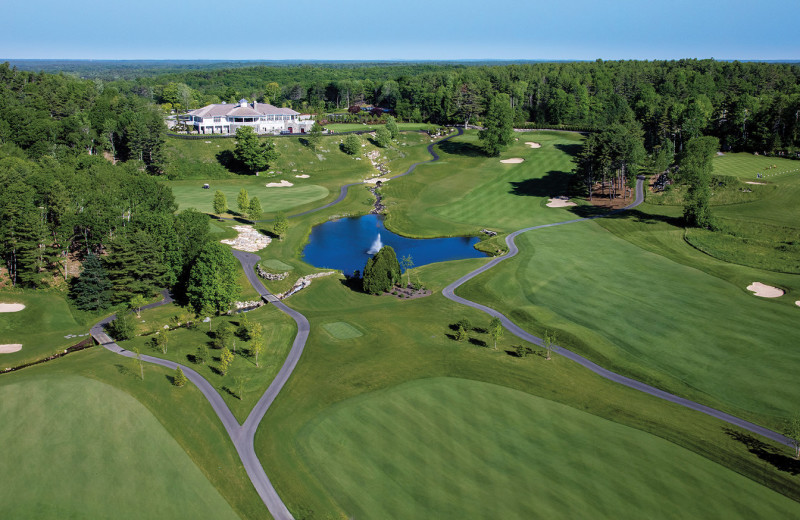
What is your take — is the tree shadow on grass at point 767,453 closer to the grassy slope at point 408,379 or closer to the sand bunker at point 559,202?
the grassy slope at point 408,379

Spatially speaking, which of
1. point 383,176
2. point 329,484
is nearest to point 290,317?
point 329,484

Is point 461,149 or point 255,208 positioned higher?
point 461,149

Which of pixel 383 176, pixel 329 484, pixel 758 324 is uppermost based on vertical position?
pixel 383 176

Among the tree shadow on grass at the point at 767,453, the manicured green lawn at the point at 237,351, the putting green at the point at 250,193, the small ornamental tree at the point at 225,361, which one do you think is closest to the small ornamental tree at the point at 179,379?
the manicured green lawn at the point at 237,351

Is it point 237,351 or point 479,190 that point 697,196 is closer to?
point 479,190

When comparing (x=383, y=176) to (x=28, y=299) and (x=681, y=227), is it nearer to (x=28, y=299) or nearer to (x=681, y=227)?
(x=681, y=227)

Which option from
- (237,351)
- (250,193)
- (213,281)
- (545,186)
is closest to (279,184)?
(250,193)

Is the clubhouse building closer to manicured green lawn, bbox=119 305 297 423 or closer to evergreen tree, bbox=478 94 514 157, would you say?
evergreen tree, bbox=478 94 514 157
